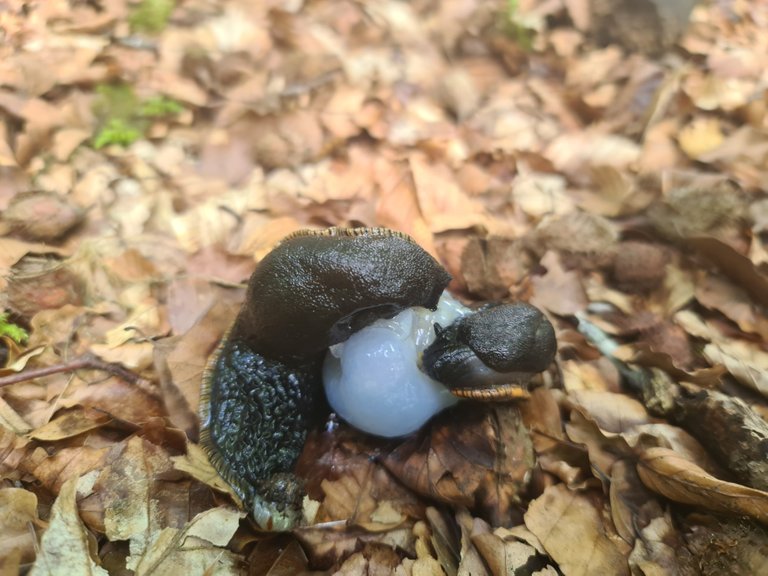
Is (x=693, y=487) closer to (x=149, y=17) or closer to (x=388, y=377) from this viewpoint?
(x=388, y=377)

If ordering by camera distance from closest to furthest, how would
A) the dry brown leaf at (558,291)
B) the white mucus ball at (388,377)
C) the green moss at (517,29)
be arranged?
1. the white mucus ball at (388,377)
2. the dry brown leaf at (558,291)
3. the green moss at (517,29)

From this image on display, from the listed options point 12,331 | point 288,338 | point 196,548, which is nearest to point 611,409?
point 288,338

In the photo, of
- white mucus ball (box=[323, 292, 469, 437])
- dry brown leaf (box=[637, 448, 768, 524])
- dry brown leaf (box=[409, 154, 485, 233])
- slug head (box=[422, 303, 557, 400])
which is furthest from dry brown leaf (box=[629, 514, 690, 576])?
dry brown leaf (box=[409, 154, 485, 233])

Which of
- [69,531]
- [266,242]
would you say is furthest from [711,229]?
[69,531]

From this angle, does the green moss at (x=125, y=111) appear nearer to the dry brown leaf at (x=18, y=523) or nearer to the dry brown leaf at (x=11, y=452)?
the dry brown leaf at (x=11, y=452)

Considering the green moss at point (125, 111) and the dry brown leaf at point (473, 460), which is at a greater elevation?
the green moss at point (125, 111)

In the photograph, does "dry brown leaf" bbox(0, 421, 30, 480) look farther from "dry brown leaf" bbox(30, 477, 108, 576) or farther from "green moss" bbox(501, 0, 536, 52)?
"green moss" bbox(501, 0, 536, 52)

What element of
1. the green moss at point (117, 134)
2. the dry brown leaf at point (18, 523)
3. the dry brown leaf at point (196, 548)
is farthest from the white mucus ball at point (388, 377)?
the green moss at point (117, 134)

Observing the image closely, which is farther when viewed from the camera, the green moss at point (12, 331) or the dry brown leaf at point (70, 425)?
Result: the green moss at point (12, 331)
